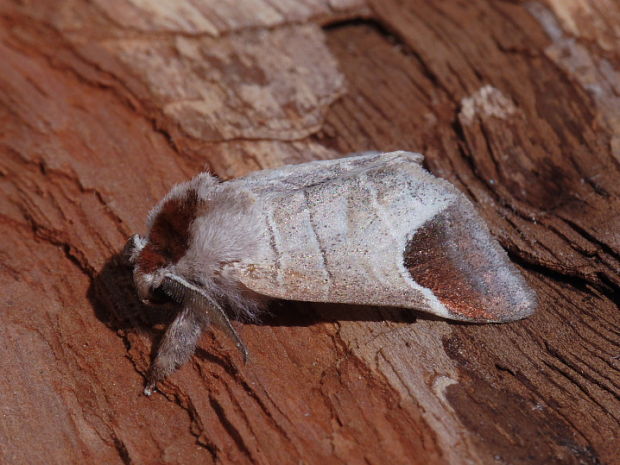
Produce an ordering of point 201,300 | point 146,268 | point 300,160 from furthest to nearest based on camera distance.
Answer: point 300,160
point 146,268
point 201,300

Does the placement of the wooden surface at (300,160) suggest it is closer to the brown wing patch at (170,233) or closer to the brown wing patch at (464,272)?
the brown wing patch at (464,272)

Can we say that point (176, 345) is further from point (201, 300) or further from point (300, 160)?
point (300, 160)

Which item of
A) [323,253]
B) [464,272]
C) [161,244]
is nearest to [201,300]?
[161,244]

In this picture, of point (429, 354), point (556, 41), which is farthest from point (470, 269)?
point (556, 41)

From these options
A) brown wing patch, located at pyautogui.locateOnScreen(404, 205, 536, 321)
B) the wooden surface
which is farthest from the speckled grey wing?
the wooden surface

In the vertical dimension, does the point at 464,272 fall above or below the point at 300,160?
above

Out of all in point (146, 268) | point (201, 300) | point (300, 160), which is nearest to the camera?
point (201, 300)
